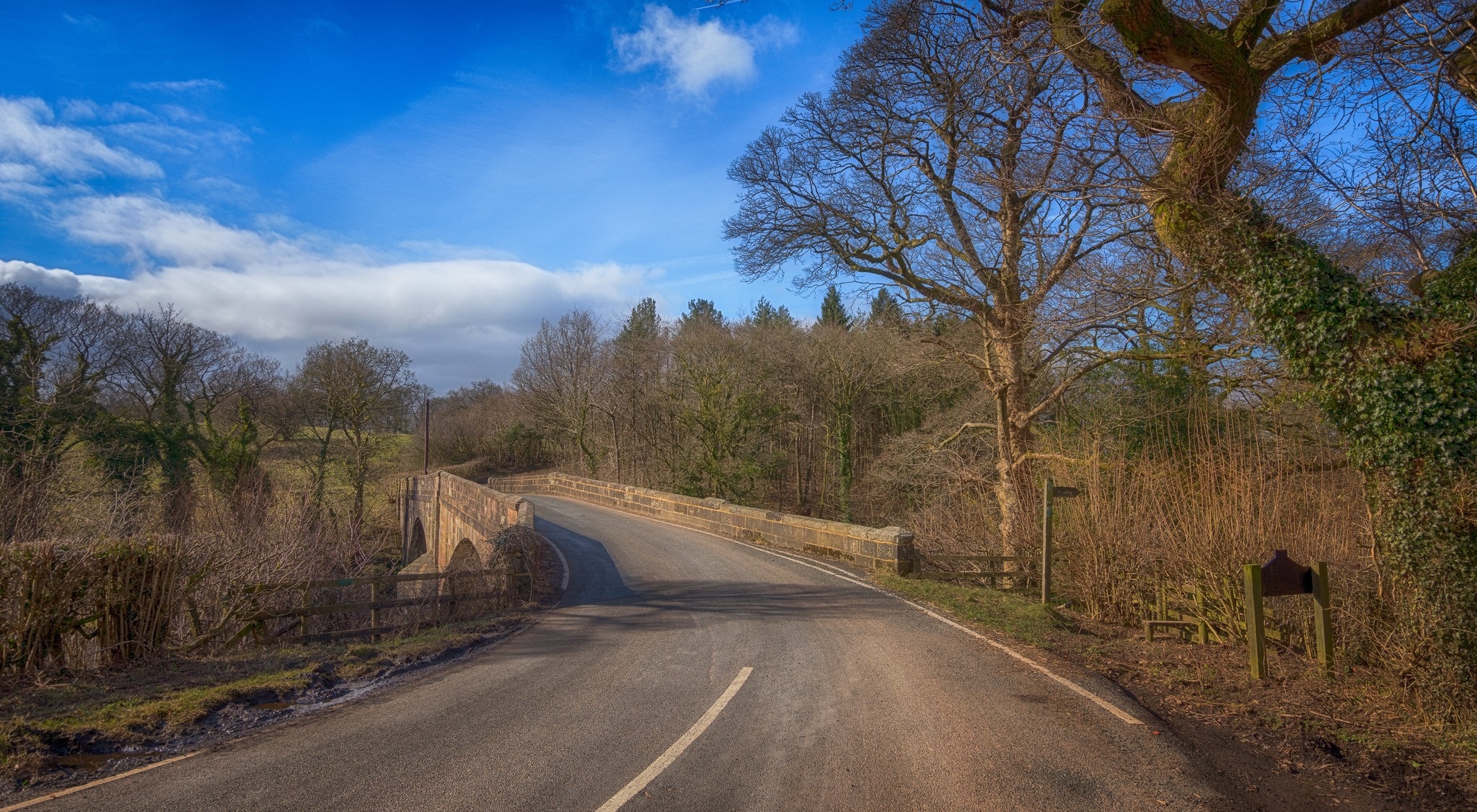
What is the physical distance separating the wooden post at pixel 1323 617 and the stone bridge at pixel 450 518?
13.7 metres

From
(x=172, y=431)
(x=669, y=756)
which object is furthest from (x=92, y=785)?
(x=172, y=431)

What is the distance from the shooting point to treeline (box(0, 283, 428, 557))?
12.6m

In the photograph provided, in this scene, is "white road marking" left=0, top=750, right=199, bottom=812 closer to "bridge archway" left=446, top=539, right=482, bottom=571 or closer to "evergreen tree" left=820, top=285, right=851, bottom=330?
"bridge archway" left=446, top=539, right=482, bottom=571

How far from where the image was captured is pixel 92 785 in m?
4.65

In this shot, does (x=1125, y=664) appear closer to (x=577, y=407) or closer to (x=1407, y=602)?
(x=1407, y=602)

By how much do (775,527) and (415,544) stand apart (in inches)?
1052

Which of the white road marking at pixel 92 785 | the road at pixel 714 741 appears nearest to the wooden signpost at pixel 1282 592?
the road at pixel 714 741

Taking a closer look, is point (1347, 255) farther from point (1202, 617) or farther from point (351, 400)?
point (351, 400)

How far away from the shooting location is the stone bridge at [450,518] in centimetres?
1911

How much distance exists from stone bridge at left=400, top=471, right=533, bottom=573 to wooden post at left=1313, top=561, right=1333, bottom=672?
1372 centimetres

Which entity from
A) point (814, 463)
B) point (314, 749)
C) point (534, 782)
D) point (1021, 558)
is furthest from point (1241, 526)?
point (814, 463)

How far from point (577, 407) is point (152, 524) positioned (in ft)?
110

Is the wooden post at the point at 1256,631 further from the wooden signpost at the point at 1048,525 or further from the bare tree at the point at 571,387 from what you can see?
the bare tree at the point at 571,387

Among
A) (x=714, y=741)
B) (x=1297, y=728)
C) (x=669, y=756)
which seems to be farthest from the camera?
(x=1297, y=728)
